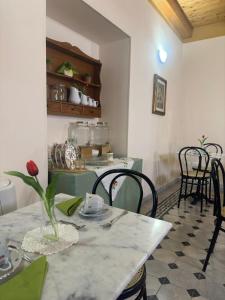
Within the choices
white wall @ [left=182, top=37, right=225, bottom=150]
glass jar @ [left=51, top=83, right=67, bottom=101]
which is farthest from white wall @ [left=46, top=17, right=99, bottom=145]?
white wall @ [left=182, top=37, right=225, bottom=150]

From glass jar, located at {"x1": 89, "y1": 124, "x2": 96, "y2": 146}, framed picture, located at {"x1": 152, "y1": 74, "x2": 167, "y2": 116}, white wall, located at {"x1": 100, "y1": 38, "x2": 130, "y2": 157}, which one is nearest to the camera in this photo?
white wall, located at {"x1": 100, "y1": 38, "x2": 130, "y2": 157}

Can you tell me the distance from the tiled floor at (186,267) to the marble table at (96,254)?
858 millimetres

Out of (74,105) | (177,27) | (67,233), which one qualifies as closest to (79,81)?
(74,105)

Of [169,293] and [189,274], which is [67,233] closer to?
[169,293]

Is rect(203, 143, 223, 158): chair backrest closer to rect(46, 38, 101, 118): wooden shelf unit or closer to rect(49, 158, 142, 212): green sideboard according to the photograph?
rect(46, 38, 101, 118): wooden shelf unit

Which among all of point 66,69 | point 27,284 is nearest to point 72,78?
point 66,69

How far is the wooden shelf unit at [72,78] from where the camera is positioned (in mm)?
2305

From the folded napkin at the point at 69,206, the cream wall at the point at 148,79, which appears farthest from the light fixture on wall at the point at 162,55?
the folded napkin at the point at 69,206

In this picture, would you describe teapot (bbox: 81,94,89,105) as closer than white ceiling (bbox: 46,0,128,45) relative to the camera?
No

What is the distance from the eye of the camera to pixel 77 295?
61cm

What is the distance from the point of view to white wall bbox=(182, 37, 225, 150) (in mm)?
4207

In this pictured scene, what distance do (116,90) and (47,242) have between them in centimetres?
241

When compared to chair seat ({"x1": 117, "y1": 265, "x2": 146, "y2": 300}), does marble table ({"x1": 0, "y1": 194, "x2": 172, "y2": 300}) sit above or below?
above

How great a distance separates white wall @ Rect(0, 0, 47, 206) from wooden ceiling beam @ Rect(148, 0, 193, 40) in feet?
7.20
